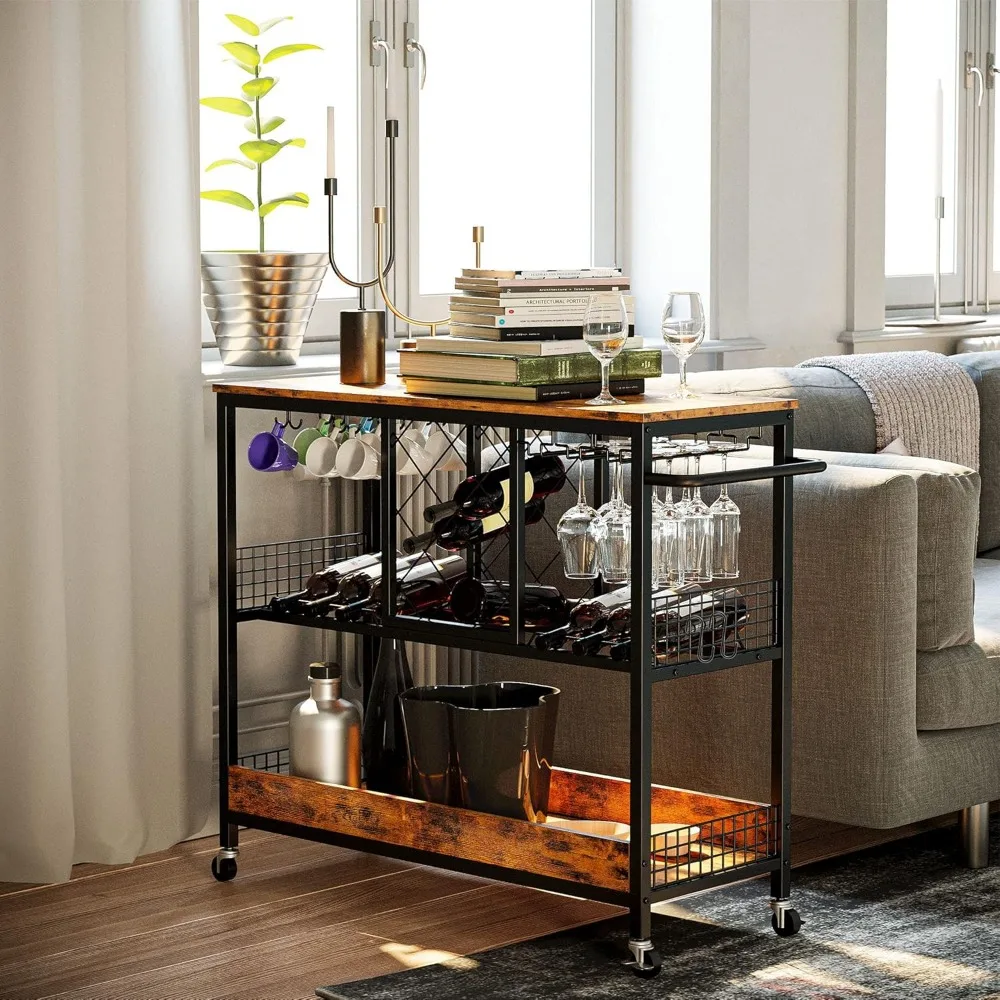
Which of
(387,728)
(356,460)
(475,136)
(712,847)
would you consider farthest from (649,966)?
(475,136)

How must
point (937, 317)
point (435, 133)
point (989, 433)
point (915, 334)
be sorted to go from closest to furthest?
point (435, 133)
point (989, 433)
point (915, 334)
point (937, 317)

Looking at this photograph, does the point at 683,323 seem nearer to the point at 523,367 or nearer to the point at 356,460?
the point at 523,367

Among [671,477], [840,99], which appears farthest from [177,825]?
[840,99]

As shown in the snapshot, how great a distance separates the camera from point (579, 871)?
2662 mm

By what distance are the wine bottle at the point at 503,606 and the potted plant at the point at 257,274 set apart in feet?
2.58

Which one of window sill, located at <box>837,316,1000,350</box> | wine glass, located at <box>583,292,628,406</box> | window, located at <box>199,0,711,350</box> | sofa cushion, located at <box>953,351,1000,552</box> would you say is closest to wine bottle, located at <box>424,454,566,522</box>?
wine glass, located at <box>583,292,628,406</box>

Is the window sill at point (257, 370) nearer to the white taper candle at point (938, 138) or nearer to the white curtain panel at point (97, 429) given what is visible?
the white curtain panel at point (97, 429)

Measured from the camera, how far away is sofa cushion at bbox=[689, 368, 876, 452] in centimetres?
363

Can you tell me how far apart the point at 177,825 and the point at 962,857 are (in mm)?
1401

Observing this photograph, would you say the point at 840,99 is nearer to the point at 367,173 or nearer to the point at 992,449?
the point at 992,449

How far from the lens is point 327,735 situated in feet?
10.1

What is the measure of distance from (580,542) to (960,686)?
27.0 inches

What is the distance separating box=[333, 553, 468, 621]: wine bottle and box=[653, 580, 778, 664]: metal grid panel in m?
0.44

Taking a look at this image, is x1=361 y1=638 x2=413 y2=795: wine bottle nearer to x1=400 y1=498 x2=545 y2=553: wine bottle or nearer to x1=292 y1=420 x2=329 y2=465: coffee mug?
x1=400 y1=498 x2=545 y2=553: wine bottle
